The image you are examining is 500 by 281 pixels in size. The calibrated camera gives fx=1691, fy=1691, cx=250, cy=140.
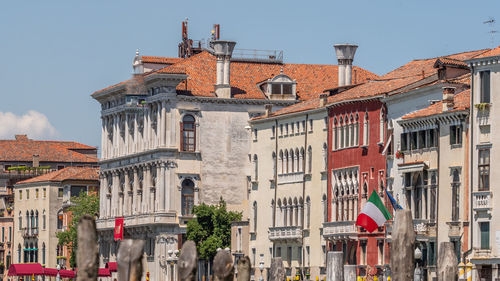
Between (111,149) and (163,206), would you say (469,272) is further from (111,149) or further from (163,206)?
(111,149)

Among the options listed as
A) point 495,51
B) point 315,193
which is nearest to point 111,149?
point 315,193

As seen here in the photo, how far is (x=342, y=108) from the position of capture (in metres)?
88.0

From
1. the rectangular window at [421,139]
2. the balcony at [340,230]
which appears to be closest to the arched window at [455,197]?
the rectangular window at [421,139]

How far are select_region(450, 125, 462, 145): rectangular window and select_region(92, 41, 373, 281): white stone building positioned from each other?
36.0 meters

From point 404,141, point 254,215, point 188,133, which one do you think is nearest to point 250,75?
point 188,133

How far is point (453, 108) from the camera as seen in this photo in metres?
71.3

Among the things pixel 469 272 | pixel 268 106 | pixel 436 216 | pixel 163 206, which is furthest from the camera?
pixel 163 206

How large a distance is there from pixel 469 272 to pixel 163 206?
43803 millimetres

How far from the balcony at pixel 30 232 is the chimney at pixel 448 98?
70.4 m

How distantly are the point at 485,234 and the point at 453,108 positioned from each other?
6.36 meters

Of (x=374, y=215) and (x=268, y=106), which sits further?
(x=268, y=106)

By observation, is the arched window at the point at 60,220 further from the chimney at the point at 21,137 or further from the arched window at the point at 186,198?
the arched window at the point at 186,198

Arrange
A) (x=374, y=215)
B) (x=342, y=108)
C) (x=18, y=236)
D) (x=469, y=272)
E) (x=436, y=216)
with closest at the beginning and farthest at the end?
(x=469, y=272) < (x=436, y=216) < (x=374, y=215) < (x=342, y=108) < (x=18, y=236)

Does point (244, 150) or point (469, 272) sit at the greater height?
point (244, 150)
